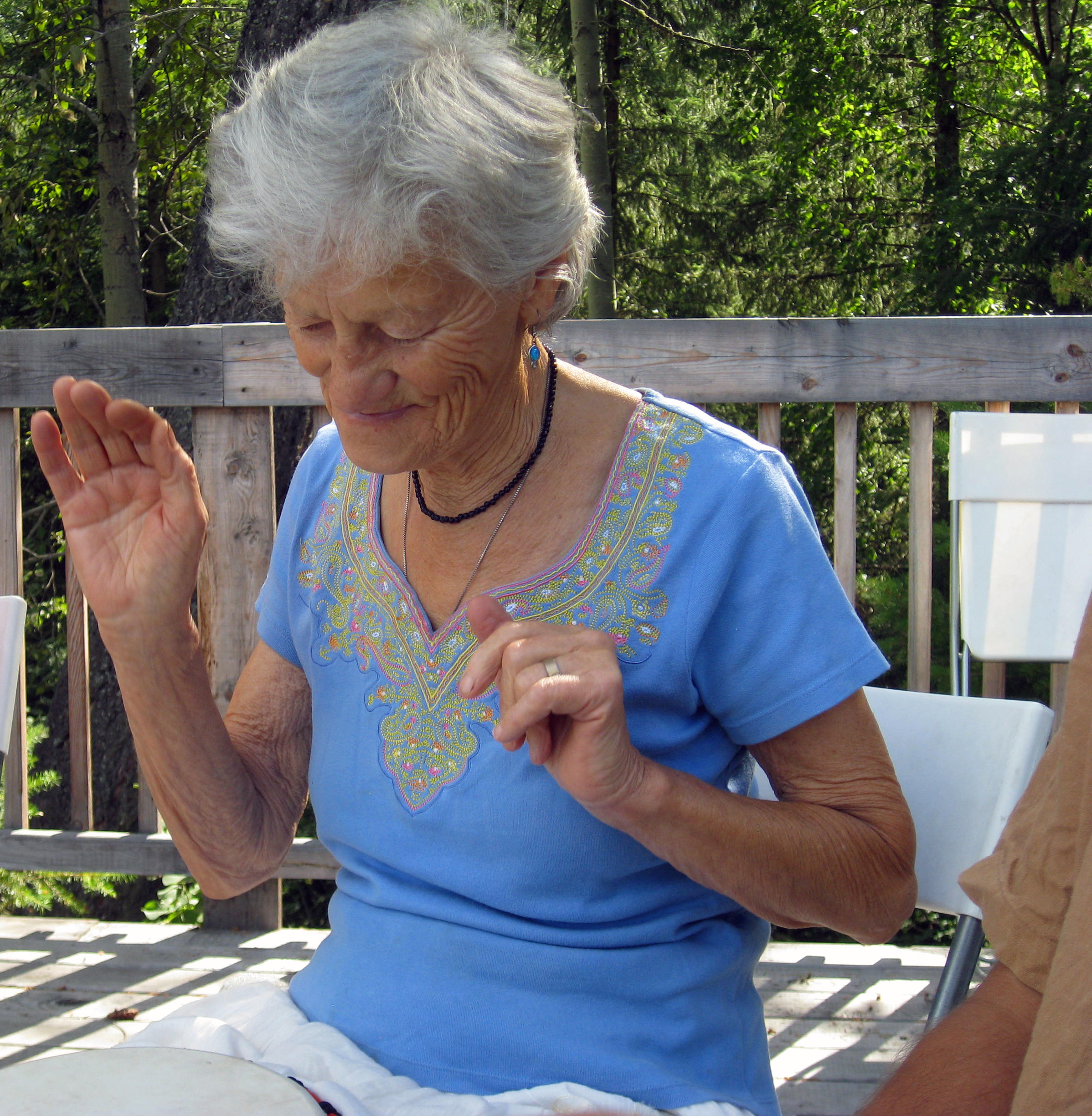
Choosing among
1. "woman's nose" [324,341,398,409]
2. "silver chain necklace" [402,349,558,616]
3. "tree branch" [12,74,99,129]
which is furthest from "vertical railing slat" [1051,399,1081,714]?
"tree branch" [12,74,99,129]

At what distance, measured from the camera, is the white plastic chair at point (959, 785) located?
1427 mm

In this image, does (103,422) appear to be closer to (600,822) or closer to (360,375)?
(360,375)

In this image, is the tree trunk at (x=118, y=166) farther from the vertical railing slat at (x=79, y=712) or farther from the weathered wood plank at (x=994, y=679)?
the weathered wood plank at (x=994, y=679)

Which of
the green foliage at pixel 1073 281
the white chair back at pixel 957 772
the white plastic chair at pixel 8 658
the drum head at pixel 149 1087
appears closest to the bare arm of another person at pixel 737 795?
the white chair back at pixel 957 772

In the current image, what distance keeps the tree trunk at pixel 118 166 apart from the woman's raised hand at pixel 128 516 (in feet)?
23.3

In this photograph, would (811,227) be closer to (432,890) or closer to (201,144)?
(201,144)

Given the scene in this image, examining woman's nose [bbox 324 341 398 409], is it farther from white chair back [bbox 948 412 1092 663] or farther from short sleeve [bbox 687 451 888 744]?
white chair back [bbox 948 412 1092 663]

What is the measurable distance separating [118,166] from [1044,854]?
332 inches

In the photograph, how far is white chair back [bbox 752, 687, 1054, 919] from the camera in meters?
1.43

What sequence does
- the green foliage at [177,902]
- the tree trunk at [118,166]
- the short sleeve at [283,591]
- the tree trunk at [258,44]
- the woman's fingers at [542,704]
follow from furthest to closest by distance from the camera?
1. the tree trunk at [118,166]
2. the tree trunk at [258,44]
3. the green foliage at [177,902]
4. the short sleeve at [283,591]
5. the woman's fingers at [542,704]

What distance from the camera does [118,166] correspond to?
319 inches

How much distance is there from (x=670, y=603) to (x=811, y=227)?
11.8 m

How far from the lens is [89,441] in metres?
1.31

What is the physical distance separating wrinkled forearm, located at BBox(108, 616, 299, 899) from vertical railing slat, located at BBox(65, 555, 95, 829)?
126 cm
